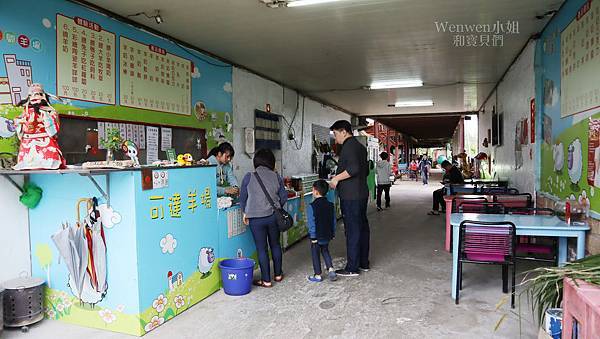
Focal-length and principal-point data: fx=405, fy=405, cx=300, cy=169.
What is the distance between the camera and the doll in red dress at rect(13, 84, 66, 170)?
9.32ft

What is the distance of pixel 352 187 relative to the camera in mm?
4262

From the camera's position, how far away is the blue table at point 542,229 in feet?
10.5

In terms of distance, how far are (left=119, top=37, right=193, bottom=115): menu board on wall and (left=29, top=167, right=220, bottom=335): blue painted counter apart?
46.3 inches

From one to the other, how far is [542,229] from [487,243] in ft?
1.41

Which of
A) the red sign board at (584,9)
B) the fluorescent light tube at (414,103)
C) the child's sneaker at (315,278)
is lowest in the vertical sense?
the child's sneaker at (315,278)

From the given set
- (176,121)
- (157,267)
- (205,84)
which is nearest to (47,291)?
(157,267)

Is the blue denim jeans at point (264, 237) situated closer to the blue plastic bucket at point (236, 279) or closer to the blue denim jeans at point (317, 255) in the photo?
the blue plastic bucket at point (236, 279)

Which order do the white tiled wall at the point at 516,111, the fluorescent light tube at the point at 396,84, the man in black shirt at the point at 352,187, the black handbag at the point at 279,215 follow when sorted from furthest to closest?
the fluorescent light tube at the point at 396,84 < the white tiled wall at the point at 516,111 < the man in black shirt at the point at 352,187 < the black handbag at the point at 279,215

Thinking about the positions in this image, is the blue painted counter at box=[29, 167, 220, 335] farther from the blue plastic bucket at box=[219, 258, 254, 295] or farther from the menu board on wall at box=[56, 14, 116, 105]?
the menu board on wall at box=[56, 14, 116, 105]

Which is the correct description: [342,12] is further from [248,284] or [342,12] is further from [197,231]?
[248,284]

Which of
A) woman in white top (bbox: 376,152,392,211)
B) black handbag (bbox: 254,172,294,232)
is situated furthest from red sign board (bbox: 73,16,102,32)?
woman in white top (bbox: 376,152,392,211)

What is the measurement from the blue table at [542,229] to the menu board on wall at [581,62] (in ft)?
3.12

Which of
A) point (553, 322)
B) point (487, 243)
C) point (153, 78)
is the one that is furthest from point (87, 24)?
point (553, 322)

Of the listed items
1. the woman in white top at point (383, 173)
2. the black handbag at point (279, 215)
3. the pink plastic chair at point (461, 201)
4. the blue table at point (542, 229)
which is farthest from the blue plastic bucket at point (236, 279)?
the woman in white top at point (383, 173)
